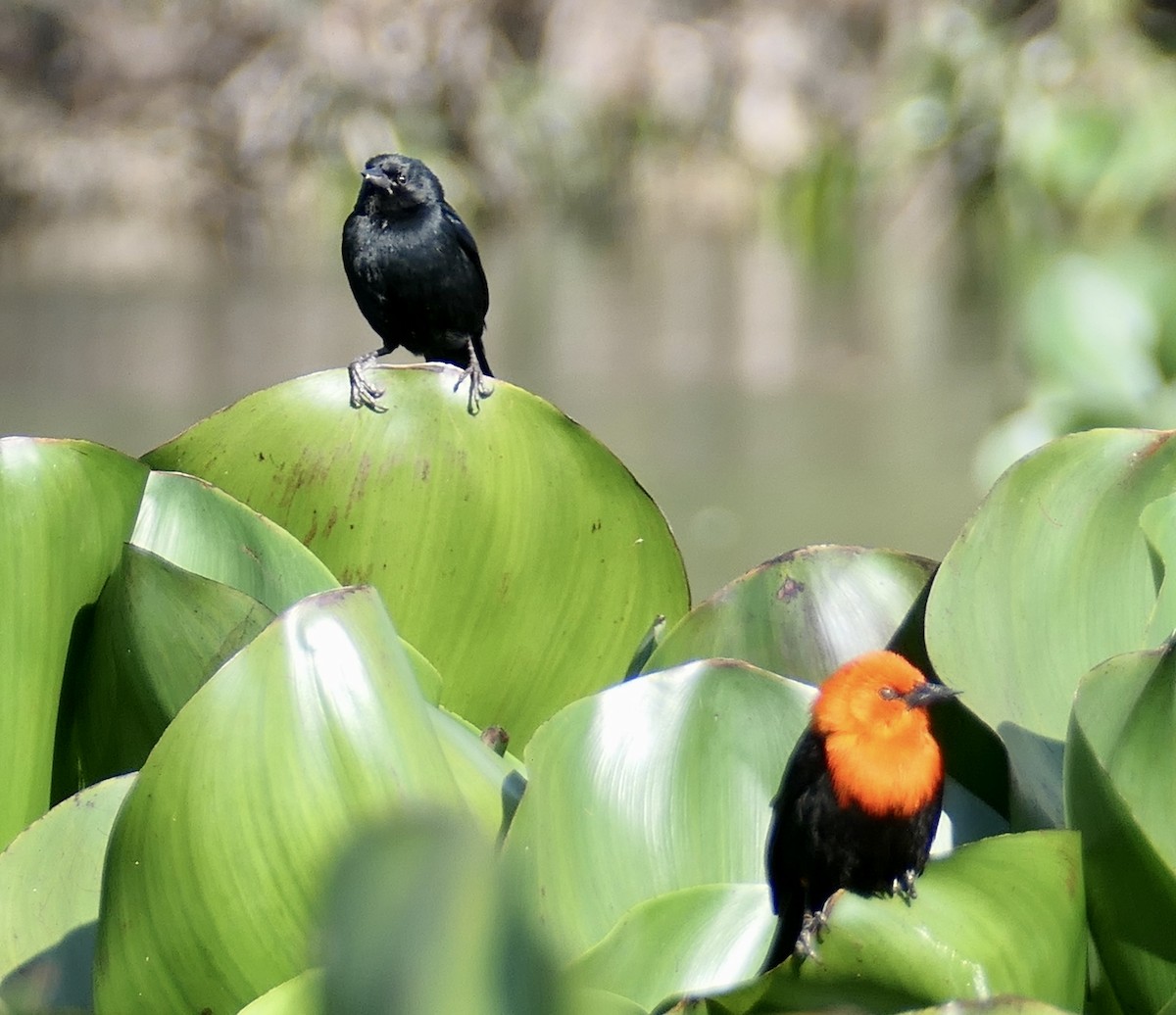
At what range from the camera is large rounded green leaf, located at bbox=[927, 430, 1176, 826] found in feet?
3.74

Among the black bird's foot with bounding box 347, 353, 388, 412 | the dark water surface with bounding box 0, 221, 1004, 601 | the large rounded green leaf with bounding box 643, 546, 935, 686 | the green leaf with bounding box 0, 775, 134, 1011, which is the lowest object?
the dark water surface with bounding box 0, 221, 1004, 601

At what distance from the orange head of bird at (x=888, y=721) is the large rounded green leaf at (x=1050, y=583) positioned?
47mm

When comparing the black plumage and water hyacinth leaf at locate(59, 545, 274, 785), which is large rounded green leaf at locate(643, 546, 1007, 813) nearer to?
the black plumage

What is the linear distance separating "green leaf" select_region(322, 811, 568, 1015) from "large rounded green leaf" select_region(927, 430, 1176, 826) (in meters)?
0.60

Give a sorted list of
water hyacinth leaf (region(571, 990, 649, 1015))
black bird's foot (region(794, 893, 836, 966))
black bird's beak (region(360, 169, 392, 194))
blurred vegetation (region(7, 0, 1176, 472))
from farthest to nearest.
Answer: blurred vegetation (region(7, 0, 1176, 472))
black bird's beak (region(360, 169, 392, 194))
black bird's foot (region(794, 893, 836, 966))
water hyacinth leaf (region(571, 990, 649, 1015))

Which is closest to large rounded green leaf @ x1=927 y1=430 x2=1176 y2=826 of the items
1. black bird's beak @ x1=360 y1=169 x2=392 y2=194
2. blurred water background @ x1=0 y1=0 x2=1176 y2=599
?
black bird's beak @ x1=360 y1=169 x2=392 y2=194

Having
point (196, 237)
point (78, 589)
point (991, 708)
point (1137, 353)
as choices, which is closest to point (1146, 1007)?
point (991, 708)

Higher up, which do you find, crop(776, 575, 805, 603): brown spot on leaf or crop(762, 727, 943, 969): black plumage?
crop(776, 575, 805, 603): brown spot on leaf

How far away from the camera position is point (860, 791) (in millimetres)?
1324

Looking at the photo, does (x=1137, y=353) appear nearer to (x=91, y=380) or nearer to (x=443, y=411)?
(x=443, y=411)

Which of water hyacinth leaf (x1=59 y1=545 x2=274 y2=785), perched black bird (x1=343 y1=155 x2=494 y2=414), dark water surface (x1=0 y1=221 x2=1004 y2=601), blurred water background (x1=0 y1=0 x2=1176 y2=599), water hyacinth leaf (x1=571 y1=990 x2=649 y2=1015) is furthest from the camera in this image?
blurred water background (x1=0 y1=0 x2=1176 y2=599)

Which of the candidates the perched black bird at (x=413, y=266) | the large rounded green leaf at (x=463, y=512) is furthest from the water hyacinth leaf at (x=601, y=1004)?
the perched black bird at (x=413, y=266)

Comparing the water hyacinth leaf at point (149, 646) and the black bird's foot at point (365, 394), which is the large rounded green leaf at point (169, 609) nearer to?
the water hyacinth leaf at point (149, 646)

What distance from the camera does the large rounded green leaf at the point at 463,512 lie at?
1.28m
